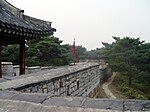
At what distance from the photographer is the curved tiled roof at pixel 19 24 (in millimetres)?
4529

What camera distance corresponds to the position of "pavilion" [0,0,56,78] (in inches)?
183

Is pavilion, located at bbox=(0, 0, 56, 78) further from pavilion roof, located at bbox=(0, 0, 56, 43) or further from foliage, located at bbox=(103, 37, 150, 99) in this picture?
foliage, located at bbox=(103, 37, 150, 99)

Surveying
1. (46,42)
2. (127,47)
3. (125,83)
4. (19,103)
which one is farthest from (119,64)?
(19,103)

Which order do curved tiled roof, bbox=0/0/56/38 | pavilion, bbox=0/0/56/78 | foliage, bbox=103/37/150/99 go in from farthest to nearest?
foliage, bbox=103/37/150/99 < pavilion, bbox=0/0/56/78 < curved tiled roof, bbox=0/0/56/38

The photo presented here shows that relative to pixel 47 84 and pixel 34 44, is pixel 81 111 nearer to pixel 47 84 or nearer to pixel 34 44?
pixel 47 84

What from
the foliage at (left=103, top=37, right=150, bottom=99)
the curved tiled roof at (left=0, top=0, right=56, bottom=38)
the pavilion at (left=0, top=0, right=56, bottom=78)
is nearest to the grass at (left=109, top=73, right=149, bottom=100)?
the foliage at (left=103, top=37, right=150, bottom=99)

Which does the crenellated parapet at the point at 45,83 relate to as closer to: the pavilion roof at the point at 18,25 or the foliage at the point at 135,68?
the pavilion roof at the point at 18,25

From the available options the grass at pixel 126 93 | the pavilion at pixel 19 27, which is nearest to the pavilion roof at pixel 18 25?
the pavilion at pixel 19 27

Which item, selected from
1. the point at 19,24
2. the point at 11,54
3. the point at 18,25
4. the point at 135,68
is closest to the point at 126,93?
the point at 135,68

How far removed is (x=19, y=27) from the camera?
4.95 metres

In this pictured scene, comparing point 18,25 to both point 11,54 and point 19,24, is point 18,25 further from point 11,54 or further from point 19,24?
point 11,54

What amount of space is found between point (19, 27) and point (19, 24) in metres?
0.33

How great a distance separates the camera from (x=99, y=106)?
82.7 inches

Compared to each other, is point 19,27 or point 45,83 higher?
point 19,27
